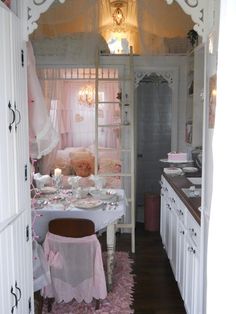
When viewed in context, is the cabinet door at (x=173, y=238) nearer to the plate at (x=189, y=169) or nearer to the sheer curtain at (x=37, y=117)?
the plate at (x=189, y=169)

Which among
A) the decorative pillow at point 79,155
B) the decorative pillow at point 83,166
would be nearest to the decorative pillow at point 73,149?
the decorative pillow at point 79,155

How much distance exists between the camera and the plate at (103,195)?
3.12m

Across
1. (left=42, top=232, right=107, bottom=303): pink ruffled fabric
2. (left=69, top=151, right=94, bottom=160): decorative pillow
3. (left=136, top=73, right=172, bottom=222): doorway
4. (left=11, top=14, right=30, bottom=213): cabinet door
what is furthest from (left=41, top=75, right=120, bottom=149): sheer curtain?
(left=11, top=14, right=30, bottom=213): cabinet door

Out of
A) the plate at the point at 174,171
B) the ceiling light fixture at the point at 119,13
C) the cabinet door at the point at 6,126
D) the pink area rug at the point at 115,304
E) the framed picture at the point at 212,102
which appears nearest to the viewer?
the cabinet door at the point at 6,126

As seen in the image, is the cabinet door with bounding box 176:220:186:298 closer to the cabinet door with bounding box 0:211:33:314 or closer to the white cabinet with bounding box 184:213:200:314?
the white cabinet with bounding box 184:213:200:314

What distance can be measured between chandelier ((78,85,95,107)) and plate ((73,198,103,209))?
115 inches

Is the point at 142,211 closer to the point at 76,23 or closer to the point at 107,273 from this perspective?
the point at 107,273

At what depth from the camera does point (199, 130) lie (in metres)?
3.85

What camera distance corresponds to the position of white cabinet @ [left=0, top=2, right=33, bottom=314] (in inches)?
64.5

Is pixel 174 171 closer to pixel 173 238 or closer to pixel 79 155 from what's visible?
pixel 173 238

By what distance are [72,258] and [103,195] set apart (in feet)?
2.37

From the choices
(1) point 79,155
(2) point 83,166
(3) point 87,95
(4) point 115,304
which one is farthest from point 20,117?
(3) point 87,95

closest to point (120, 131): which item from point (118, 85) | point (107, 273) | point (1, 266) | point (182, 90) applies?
point (118, 85)

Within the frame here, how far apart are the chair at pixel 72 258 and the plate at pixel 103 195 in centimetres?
53
